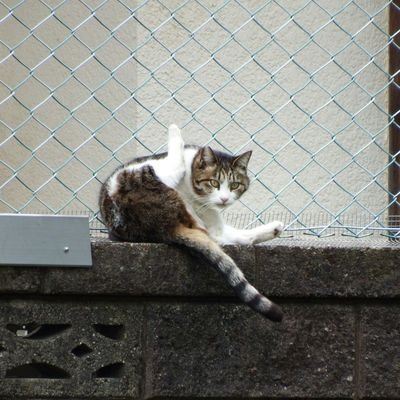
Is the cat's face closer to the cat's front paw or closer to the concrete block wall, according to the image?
A: the cat's front paw

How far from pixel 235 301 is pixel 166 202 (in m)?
0.37

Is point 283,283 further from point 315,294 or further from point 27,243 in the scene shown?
point 27,243

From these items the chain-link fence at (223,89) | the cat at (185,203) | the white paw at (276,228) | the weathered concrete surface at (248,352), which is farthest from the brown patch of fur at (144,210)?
the chain-link fence at (223,89)

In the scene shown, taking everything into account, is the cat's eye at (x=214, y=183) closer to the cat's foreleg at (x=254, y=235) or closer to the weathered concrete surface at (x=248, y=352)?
the cat's foreleg at (x=254, y=235)

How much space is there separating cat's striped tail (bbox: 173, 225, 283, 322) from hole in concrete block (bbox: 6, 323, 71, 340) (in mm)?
Answer: 432

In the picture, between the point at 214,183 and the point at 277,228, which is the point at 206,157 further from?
the point at 277,228

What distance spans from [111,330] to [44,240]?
0.34 m

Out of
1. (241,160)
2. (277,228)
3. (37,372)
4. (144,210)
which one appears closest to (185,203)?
(144,210)

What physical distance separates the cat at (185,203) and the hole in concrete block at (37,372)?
0.44 metres

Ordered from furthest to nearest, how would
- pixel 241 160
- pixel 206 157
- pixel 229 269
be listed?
pixel 241 160, pixel 206 157, pixel 229 269

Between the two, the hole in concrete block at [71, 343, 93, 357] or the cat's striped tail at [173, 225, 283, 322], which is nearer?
the cat's striped tail at [173, 225, 283, 322]

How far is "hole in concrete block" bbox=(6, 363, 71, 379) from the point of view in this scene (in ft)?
8.55

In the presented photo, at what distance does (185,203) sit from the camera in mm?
2744

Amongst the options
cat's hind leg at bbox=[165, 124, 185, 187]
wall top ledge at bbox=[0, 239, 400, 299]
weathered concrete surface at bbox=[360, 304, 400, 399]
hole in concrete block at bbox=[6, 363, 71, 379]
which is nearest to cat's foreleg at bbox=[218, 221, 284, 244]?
wall top ledge at bbox=[0, 239, 400, 299]
